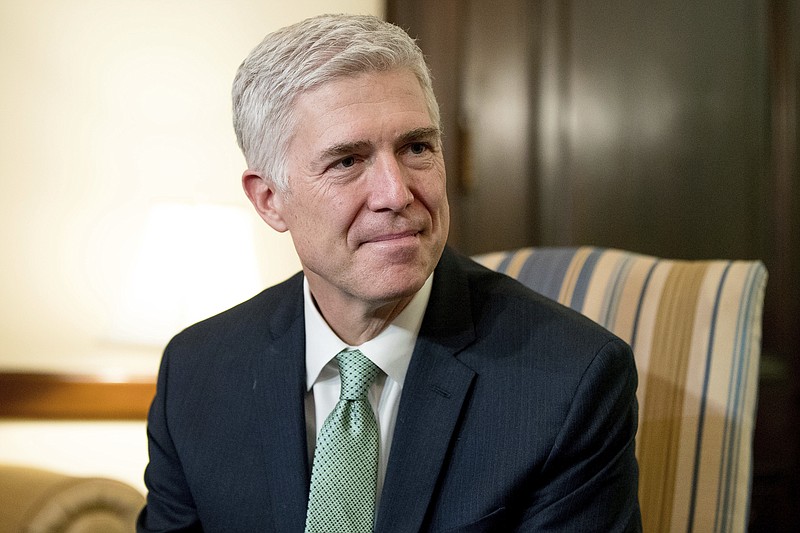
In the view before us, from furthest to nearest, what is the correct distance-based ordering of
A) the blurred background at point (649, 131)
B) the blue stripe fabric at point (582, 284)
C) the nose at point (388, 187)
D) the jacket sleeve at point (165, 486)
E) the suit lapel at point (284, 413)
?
the blurred background at point (649, 131)
the blue stripe fabric at point (582, 284)
the jacket sleeve at point (165, 486)
the suit lapel at point (284, 413)
the nose at point (388, 187)

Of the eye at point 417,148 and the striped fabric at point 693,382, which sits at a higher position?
the eye at point 417,148

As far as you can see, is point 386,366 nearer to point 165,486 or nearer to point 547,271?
point 165,486

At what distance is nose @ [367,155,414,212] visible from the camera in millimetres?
1188

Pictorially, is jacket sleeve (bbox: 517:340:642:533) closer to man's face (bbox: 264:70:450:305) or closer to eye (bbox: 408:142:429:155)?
man's face (bbox: 264:70:450:305)

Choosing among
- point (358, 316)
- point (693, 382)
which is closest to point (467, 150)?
point (693, 382)

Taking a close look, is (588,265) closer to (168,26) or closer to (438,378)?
(438,378)

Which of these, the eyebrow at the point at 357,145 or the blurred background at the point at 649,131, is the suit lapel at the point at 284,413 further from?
the blurred background at the point at 649,131

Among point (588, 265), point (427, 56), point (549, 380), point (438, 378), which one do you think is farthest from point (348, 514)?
point (427, 56)

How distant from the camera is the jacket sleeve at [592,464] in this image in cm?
119

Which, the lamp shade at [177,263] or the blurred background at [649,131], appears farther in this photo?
the blurred background at [649,131]

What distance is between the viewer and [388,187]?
119 centimetres

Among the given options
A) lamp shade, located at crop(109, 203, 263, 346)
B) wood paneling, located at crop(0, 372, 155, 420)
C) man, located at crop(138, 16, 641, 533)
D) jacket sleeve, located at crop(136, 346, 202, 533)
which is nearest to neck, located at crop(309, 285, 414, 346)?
man, located at crop(138, 16, 641, 533)

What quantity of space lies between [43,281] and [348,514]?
1469 mm

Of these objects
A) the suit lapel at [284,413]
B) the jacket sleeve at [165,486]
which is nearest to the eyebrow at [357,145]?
the suit lapel at [284,413]
